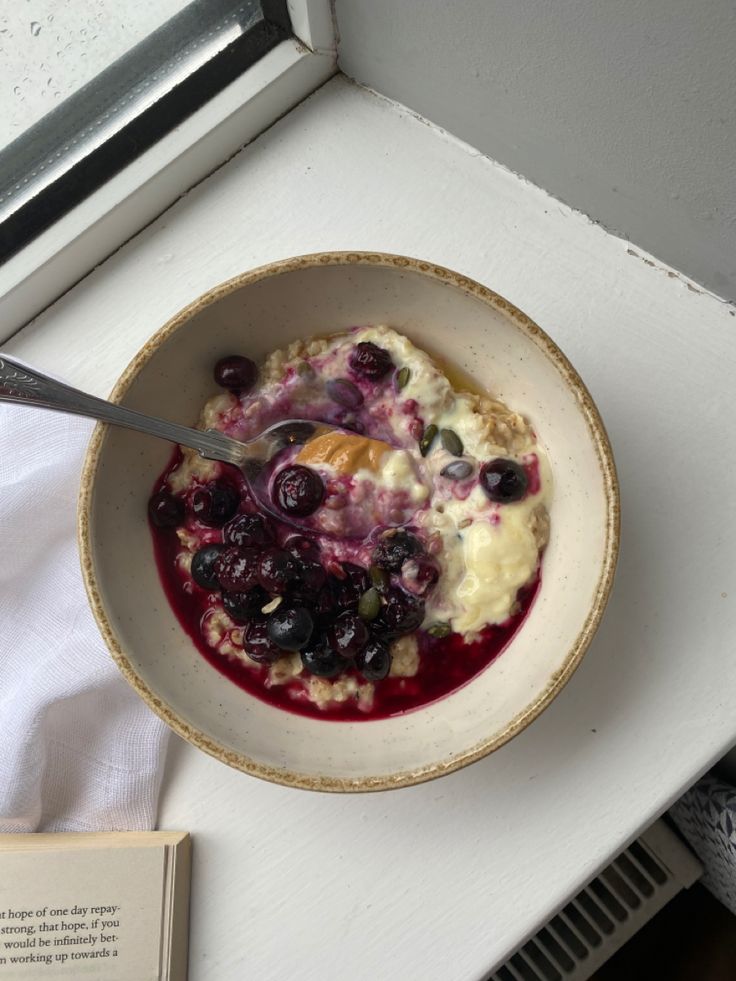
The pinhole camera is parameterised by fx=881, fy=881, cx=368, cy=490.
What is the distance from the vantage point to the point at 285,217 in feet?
3.86

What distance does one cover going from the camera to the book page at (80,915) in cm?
101

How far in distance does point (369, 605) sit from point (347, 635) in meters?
0.04

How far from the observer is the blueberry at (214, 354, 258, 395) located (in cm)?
104

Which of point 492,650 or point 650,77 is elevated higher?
point 650,77

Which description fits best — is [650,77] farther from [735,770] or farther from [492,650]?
[735,770]

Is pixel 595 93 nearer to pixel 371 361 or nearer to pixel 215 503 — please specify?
pixel 371 361

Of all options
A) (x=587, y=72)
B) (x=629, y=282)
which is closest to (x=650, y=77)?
(x=587, y=72)

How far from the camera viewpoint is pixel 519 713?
926mm

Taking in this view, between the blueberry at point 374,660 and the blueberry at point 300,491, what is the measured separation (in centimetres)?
16

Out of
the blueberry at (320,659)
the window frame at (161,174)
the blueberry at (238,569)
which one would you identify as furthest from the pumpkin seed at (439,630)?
the window frame at (161,174)

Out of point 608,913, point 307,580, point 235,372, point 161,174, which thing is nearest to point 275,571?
point 307,580

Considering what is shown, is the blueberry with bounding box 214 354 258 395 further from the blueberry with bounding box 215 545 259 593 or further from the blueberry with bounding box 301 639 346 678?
the blueberry with bounding box 301 639 346 678

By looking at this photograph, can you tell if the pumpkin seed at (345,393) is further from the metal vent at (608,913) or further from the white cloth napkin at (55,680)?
the metal vent at (608,913)

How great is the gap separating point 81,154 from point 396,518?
2.03ft
